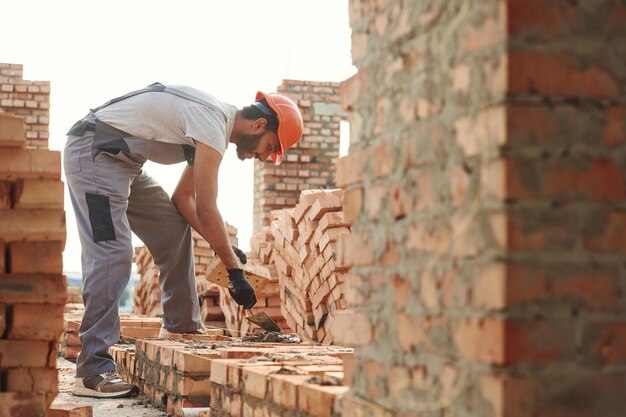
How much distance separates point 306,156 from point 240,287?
18.3 feet

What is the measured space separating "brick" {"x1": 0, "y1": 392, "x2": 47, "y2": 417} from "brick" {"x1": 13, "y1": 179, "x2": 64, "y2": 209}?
1.99 ft

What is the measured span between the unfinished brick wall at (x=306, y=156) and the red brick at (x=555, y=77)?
8572 mm

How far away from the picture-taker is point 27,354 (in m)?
2.86

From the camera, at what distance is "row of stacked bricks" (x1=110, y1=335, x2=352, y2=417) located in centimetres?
255

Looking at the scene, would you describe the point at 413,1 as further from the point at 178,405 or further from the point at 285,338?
the point at 285,338

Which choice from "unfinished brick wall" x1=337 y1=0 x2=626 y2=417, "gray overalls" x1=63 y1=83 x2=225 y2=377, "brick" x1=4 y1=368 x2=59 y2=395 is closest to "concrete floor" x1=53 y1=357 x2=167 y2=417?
"gray overalls" x1=63 y1=83 x2=225 y2=377

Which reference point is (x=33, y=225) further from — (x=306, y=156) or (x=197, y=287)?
(x=306, y=156)

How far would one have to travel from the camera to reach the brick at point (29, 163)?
2678 mm

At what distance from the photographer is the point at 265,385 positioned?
2.77 meters

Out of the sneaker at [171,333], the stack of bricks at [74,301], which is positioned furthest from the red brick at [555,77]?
the stack of bricks at [74,301]

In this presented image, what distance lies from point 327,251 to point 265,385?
2.70 metres

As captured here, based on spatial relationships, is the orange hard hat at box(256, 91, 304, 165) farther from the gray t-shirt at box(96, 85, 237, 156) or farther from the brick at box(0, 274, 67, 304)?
the brick at box(0, 274, 67, 304)

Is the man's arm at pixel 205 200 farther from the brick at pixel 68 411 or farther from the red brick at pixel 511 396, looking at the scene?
the red brick at pixel 511 396

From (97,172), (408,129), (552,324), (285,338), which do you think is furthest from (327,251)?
(552,324)
